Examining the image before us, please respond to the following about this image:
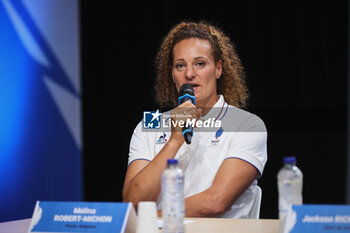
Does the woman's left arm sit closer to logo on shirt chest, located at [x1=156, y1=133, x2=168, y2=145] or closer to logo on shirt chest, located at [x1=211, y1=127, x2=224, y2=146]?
logo on shirt chest, located at [x1=211, y1=127, x2=224, y2=146]

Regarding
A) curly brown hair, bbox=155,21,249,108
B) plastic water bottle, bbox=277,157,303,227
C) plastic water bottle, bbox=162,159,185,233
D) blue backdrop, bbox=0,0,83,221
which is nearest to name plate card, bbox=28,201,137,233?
plastic water bottle, bbox=162,159,185,233

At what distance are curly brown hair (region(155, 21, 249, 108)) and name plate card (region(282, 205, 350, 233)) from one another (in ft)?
4.09

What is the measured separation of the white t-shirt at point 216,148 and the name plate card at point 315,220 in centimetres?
74

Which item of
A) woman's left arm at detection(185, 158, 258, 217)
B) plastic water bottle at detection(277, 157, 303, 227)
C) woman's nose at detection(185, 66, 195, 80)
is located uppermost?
woman's nose at detection(185, 66, 195, 80)

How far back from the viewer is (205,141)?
197cm

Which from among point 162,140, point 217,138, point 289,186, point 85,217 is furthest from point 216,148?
point 85,217

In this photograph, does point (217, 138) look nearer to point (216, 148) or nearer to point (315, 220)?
point (216, 148)

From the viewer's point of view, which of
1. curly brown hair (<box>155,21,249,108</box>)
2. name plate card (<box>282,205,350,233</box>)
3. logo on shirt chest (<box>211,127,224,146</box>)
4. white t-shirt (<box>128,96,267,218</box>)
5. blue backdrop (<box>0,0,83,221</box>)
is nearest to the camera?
name plate card (<box>282,205,350,233</box>)

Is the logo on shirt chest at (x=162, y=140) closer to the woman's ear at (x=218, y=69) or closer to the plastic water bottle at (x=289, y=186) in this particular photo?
the woman's ear at (x=218, y=69)

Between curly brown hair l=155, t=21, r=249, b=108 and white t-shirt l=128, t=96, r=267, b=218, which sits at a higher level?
curly brown hair l=155, t=21, r=249, b=108

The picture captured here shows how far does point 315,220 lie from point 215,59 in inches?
49.9

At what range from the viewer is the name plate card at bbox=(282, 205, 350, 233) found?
3.46 feet

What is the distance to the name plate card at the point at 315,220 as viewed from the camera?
3.46 feet

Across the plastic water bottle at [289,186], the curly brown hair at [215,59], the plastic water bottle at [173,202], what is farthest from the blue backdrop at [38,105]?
the plastic water bottle at [289,186]
